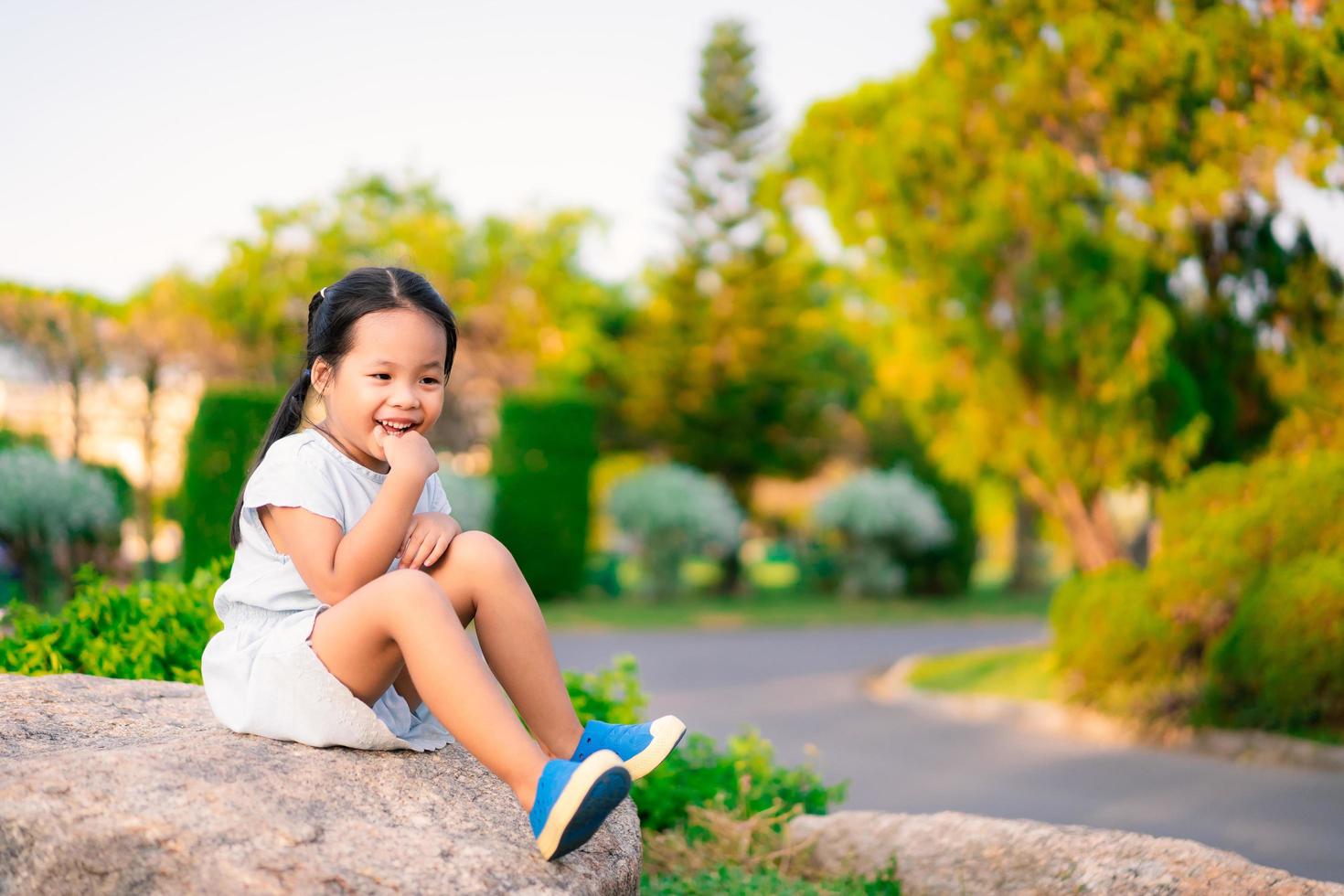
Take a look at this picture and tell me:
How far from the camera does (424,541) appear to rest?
2.79m

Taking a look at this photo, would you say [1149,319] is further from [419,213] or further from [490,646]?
[419,213]

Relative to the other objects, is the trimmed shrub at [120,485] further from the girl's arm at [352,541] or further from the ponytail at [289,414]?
the girl's arm at [352,541]

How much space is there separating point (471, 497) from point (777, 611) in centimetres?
579

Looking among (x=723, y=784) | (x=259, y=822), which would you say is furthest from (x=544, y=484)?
(x=259, y=822)

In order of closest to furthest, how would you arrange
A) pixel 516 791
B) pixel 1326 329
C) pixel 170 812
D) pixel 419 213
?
pixel 170 812, pixel 516 791, pixel 1326 329, pixel 419 213

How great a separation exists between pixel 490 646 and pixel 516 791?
409mm

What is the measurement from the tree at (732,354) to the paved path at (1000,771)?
1307cm

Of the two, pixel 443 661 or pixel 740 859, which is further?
pixel 740 859

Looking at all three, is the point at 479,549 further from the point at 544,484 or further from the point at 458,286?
the point at 458,286

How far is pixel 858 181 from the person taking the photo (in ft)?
34.3

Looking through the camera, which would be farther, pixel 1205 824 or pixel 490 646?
pixel 1205 824

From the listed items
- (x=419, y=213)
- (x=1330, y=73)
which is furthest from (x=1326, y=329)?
(x=419, y=213)

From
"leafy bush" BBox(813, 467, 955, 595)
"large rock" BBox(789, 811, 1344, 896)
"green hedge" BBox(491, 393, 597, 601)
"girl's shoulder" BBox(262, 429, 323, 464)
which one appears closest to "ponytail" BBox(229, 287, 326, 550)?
"girl's shoulder" BBox(262, 429, 323, 464)

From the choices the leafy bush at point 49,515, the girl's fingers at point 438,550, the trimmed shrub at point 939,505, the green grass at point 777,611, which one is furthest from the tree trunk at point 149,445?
the girl's fingers at point 438,550
